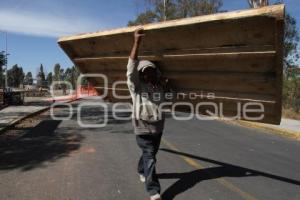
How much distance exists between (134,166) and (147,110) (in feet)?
8.20

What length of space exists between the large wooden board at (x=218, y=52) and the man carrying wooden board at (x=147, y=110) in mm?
836

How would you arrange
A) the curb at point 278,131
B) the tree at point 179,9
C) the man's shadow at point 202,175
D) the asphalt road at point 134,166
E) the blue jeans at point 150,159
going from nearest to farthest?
1. the blue jeans at point 150,159
2. the asphalt road at point 134,166
3. the man's shadow at point 202,175
4. the curb at point 278,131
5. the tree at point 179,9

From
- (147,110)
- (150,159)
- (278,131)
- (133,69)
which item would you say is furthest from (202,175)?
(278,131)

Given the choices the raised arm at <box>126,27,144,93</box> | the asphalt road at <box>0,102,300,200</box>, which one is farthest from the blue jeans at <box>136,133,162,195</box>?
the raised arm at <box>126,27,144,93</box>

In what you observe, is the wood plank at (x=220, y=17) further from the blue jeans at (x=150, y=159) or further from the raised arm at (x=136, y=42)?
the blue jeans at (x=150, y=159)

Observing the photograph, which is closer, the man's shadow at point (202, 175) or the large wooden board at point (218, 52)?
the large wooden board at point (218, 52)

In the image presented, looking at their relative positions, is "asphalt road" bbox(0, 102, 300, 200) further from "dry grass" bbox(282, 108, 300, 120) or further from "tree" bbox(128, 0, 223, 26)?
"tree" bbox(128, 0, 223, 26)

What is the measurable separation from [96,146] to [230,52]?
5.41 metres

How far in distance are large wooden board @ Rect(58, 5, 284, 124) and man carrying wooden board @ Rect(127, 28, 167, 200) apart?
84cm

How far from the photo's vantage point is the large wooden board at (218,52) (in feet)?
19.1

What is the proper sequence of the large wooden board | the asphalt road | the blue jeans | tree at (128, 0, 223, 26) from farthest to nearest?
tree at (128, 0, 223, 26) → the asphalt road → the blue jeans → the large wooden board

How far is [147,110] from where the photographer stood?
6023mm

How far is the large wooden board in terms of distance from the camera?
583 cm

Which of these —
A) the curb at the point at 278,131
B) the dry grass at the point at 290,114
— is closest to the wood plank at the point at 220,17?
the curb at the point at 278,131
